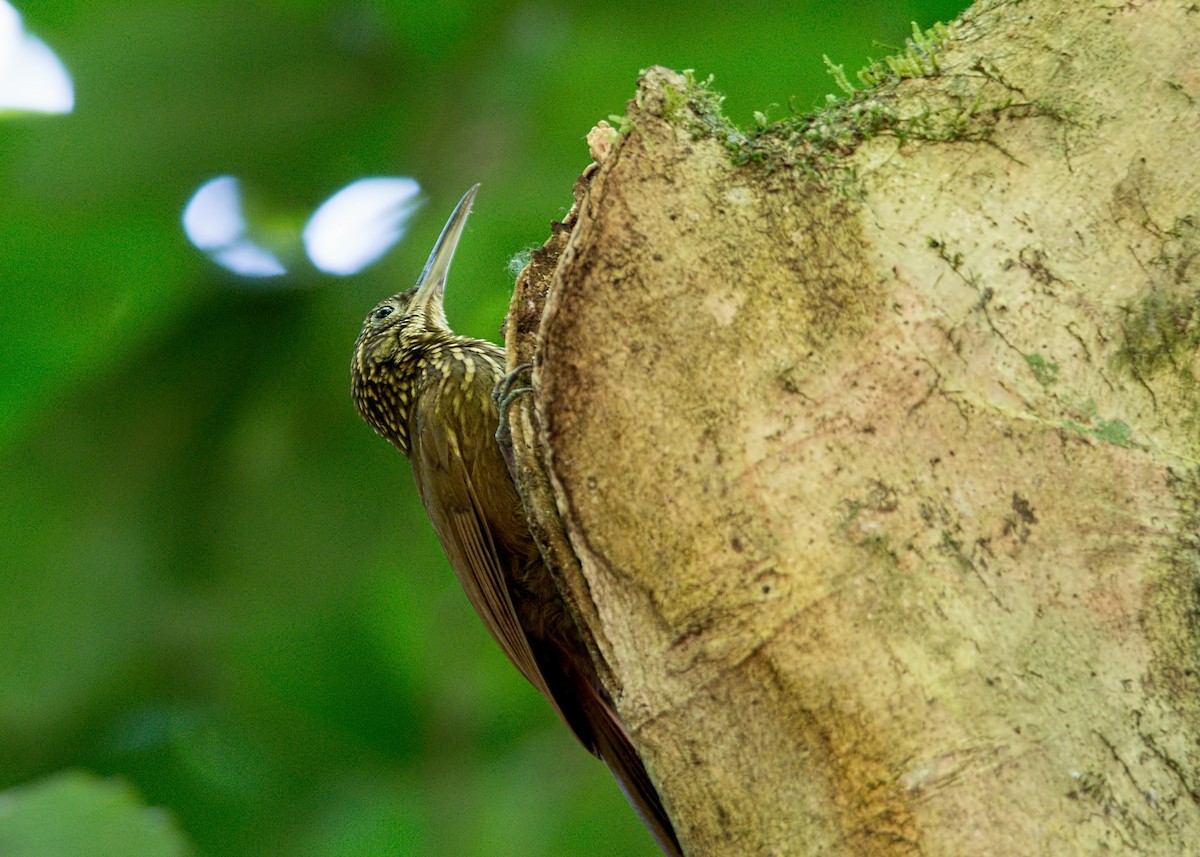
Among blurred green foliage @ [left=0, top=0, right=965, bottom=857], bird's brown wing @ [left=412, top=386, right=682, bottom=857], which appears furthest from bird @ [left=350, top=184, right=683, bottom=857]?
blurred green foliage @ [left=0, top=0, right=965, bottom=857]

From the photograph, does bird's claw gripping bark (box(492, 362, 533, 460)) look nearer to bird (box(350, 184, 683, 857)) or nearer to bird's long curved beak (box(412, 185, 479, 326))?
bird (box(350, 184, 683, 857))

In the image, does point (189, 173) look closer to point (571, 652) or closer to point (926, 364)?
point (571, 652)

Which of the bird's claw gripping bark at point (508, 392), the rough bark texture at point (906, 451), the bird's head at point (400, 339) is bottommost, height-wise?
the rough bark texture at point (906, 451)

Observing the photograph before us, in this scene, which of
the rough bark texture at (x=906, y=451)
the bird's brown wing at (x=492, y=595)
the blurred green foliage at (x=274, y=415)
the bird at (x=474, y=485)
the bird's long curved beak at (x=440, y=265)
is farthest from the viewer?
the bird's long curved beak at (x=440, y=265)

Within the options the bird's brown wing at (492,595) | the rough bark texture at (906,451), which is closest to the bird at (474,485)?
the bird's brown wing at (492,595)

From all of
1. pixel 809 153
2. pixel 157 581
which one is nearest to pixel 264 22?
pixel 157 581

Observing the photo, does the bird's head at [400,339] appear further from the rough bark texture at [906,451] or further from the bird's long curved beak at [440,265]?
the rough bark texture at [906,451]

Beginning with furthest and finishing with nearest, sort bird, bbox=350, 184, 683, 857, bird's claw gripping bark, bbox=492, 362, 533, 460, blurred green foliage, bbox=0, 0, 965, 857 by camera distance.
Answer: blurred green foliage, bbox=0, 0, 965, 857, bird, bbox=350, 184, 683, 857, bird's claw gripping bark, bbox=492, 362, 533, 460

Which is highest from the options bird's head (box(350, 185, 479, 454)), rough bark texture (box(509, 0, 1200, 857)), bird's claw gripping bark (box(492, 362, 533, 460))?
bird's head (box(350, 185, 479, 454))
